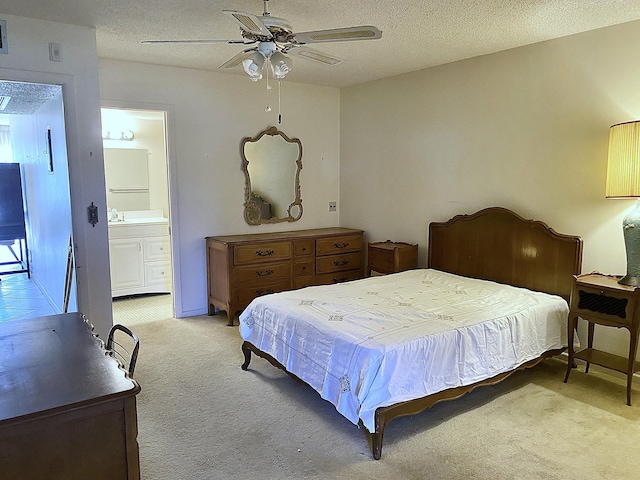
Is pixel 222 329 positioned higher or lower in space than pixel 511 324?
lower

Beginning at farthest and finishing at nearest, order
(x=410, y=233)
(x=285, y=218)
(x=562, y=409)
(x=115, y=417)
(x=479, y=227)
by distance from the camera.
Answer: (x=285, y=218)
(x=410, y=233)
(x=479, y=227)
(x=562, y=409)
(x=115, y=417)

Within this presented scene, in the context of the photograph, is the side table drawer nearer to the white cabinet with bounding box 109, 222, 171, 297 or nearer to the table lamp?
the table lamp

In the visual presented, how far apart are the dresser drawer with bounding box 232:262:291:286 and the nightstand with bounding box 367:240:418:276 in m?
0.91

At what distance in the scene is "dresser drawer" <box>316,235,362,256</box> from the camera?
16.4 ft

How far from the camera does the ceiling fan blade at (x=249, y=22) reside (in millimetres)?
2107

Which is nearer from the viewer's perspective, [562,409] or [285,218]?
[562,409]

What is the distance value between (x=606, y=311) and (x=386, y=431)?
1.68 metres

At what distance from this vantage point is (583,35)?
3320mm

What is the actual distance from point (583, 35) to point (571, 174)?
3.35 feet

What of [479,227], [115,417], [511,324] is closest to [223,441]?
[115,417]

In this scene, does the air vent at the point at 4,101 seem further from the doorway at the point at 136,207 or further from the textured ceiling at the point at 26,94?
the doorway at the point at 136,207

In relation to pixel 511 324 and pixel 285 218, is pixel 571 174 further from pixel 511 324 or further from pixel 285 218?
pixel 285 218

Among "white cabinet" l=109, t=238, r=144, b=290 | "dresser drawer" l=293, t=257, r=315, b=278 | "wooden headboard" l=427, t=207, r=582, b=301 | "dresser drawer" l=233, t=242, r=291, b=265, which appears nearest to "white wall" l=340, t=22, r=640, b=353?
"wooden headboard" l=427, t=207, r=582, b=301

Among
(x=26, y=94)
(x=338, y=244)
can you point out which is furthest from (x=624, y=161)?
(x=26, y=94)
